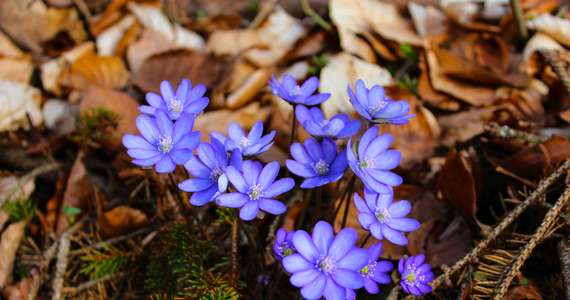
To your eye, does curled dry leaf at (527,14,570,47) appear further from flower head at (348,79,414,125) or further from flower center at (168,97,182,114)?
flower center at (168,97,182,114)

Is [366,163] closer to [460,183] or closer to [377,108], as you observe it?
[377,108]

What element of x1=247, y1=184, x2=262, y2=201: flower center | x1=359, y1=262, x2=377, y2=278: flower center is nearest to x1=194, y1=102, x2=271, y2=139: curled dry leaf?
x1=247, y1=184, x2=262, y2=201: flower center

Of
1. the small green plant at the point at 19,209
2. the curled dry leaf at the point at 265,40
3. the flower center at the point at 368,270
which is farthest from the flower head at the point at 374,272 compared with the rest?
the curled dry leaf at the point at 265,40

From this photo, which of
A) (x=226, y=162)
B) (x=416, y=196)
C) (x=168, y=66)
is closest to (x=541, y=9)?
(x=416, y=196)

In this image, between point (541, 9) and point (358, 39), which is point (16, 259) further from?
point (541, 9)

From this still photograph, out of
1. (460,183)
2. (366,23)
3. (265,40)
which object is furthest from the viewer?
(265,40)

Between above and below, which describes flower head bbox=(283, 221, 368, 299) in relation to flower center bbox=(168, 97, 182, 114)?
below

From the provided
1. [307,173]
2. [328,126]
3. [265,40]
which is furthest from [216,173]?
[265,40]
